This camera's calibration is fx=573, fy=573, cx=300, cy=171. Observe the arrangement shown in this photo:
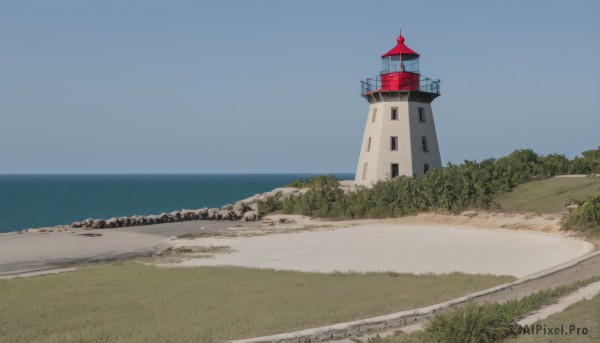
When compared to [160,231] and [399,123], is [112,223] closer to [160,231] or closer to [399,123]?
[160,231]

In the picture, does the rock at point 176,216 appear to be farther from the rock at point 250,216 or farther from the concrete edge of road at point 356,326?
the concrete edge of road at point 356,326

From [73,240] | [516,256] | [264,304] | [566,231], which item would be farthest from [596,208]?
[73,240]

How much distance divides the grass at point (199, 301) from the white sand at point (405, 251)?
7.46ft

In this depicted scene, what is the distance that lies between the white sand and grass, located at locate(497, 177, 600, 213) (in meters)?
3.18

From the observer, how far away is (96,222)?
126 feet

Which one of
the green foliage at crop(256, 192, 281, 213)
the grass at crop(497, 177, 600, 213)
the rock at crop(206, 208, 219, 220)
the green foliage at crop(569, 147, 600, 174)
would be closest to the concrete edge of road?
the grass at crop(497, 177, 600, 213)

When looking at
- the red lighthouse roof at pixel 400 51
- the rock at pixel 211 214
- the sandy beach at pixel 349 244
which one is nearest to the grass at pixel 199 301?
the sandy beach at pixel 349 244

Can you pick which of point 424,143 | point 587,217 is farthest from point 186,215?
point 587,217

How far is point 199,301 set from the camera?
13.6m

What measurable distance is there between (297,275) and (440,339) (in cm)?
821

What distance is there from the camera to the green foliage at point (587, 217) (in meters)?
25.1

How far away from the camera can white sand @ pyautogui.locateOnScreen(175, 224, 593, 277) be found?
19109 mm

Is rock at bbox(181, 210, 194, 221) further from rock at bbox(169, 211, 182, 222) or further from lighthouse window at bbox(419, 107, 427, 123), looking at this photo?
lighthouse window at bbox(419, 107, 427, 123)

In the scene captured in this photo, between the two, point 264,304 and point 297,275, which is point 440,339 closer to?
point 264,304
